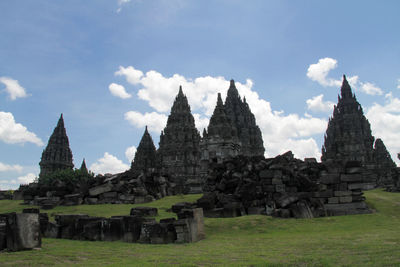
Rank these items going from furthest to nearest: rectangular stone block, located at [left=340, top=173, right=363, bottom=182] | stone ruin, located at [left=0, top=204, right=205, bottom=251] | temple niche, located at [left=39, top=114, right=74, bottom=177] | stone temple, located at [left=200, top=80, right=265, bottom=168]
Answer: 1. temple niche, located at [left=39, top=114, right=74, bottom=177]
2. stone temple, located at [left=200, top=80, right=265, bottom=168]
3. rectangular stone block, located at [left=340, top=173, right=363, bottom=182]
4. stone ruin, located at [left=0, top=204, right=205, bottom=251]

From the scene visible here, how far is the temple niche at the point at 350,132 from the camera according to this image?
64750 mm

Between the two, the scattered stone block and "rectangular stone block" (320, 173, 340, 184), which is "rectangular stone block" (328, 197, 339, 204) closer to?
"rectangular stone block" (320, 173, 340, 184)

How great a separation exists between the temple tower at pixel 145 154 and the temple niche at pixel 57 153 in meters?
17.9

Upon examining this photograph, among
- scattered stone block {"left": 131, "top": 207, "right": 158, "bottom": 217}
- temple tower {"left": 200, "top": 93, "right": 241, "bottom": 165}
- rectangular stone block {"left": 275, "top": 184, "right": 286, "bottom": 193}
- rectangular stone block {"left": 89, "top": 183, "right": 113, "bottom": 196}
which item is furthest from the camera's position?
temple tower {"left": 200, "top": 93, "right": 241, "bottom": 165}

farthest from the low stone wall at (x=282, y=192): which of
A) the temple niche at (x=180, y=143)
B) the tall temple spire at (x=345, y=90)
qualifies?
the tall temple spire at (x=345, y=90)

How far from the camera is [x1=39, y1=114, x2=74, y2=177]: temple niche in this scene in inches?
3034

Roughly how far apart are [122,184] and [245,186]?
361 inches

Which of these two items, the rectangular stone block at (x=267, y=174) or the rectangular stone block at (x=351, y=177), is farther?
the rectangular stone block at (x=267, y=174)

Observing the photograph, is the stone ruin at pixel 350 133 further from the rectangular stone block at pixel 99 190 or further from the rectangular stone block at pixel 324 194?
the rectangular stone block at pixel 99 190

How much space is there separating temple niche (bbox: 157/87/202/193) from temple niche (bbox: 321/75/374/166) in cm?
2671

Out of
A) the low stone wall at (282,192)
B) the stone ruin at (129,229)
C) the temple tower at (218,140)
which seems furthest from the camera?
the temple tower at (218,140)

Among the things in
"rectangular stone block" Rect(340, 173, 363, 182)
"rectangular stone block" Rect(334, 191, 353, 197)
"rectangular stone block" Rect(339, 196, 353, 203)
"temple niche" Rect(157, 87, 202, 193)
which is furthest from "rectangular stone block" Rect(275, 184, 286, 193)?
"temple niche" Rect(157, 87, 202, 193)

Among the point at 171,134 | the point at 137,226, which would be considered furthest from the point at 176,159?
→ the point at 137,226

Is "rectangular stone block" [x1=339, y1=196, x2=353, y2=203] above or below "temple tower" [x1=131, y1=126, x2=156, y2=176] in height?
below
